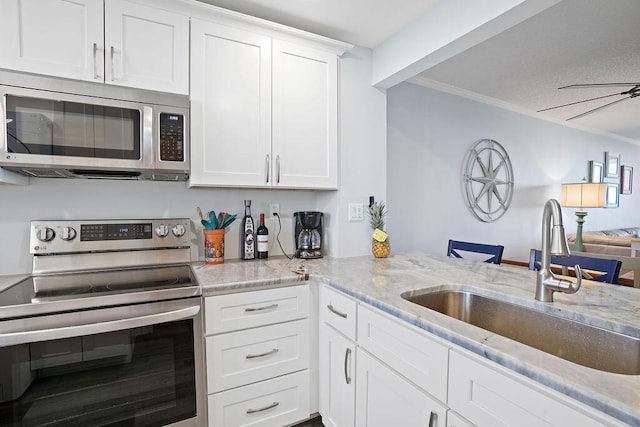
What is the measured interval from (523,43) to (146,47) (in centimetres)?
245

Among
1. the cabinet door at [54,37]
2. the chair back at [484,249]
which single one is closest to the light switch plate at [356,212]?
the chair back at [484,249]

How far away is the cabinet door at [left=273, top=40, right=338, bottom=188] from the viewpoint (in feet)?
6.06

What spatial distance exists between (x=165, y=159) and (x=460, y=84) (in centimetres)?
279

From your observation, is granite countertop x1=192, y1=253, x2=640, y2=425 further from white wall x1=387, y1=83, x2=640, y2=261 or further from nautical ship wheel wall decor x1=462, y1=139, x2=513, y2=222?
nautical ship wheel wall decor x1=462, y1=139, x2=513, y2=222

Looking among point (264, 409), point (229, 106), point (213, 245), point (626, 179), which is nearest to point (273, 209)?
point (213, 245)

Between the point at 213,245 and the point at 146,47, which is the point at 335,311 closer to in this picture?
the point at 213,245

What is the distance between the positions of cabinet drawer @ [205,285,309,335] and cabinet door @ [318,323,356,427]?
0.63ft

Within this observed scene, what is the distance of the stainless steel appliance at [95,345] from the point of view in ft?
3.53

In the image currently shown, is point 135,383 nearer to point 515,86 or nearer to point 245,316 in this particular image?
point 245,316

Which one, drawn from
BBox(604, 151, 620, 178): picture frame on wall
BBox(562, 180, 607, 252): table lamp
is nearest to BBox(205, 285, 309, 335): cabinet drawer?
BBox(562, 180, 607, 252): table lamp

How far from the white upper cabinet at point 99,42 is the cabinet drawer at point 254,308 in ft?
3.64

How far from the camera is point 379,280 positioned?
1.46m

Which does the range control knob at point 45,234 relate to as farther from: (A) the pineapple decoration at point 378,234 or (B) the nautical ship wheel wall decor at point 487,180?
(B) the nautical ship wheel wall decor at point 487,180

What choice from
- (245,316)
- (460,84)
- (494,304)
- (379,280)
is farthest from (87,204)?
(460,84)
